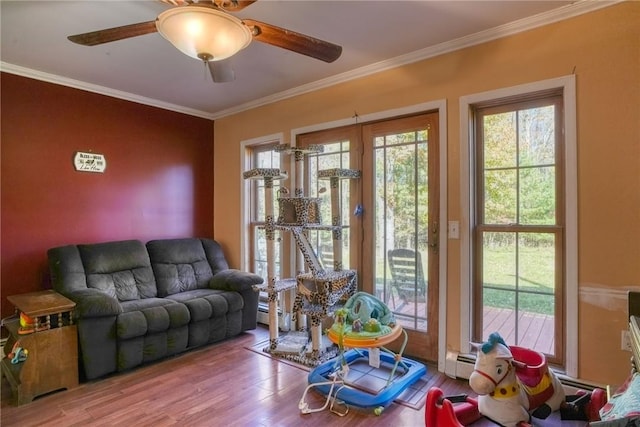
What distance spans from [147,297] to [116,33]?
246 cm

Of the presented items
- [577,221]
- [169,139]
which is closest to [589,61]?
[577,221]

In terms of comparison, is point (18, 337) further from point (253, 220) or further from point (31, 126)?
point (253, 220)

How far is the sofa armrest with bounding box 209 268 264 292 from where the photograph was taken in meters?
3.47

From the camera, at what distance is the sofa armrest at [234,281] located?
347 cm

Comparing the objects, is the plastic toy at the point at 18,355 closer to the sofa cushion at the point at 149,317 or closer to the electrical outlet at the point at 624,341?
the sofa cushion at the point at 149,317

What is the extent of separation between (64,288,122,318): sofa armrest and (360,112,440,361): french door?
81.2 inches

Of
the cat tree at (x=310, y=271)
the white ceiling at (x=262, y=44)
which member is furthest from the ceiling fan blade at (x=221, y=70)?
the cat tree at (x=310, y=271)

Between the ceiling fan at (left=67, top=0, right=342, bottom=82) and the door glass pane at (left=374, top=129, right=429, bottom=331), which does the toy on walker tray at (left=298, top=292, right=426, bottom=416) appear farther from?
the ceiling fan at (left=67, top=0, right=342, bottom=82)

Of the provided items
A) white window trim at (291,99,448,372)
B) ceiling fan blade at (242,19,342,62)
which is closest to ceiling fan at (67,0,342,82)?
ceiling fan blade at (242,19,342,62)

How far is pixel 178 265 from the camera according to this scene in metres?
3.69

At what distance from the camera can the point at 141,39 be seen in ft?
8.16

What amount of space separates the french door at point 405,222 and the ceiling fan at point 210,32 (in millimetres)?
1279

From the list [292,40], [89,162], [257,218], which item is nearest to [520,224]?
[292,40]

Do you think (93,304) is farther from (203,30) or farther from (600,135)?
(600,135)
